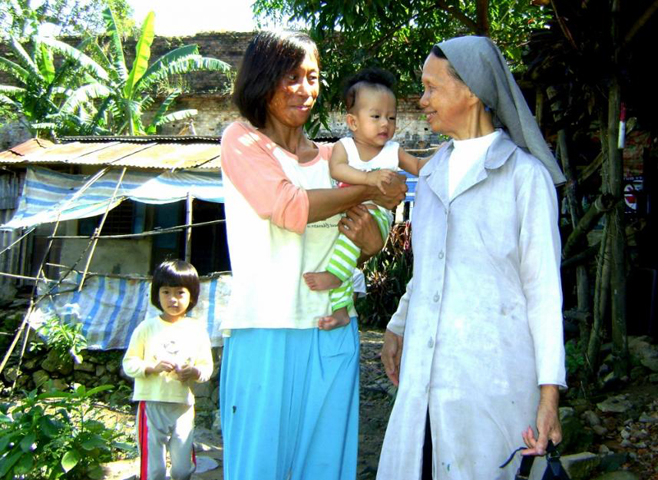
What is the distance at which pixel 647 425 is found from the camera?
15.3ft

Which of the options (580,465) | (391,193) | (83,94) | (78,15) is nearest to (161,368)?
(391,193)

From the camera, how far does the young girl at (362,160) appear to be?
2307 mm

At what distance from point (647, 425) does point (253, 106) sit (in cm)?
371

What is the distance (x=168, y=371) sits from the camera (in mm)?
3908

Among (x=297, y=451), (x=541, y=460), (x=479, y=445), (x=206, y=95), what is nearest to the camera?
(x=541, y=460)

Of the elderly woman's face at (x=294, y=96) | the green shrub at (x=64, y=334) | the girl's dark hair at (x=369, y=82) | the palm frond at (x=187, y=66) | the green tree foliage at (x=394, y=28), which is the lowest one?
the green shrub at (x=64, y=334)

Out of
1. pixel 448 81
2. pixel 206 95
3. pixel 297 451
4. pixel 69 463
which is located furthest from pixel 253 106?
pixel 206 95

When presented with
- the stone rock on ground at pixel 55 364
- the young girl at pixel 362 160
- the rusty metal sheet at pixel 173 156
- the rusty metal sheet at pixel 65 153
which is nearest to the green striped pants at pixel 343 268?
the young girl at pixel 362 160

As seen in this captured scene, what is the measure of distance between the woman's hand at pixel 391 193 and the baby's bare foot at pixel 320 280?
33 centimetres

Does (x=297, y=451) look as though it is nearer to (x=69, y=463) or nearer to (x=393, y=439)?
(x=393, y=439)

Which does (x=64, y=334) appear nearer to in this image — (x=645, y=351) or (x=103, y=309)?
(x=103, y=309)

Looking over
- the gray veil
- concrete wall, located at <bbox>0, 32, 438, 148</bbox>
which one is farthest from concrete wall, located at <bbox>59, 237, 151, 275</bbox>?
the gray veil

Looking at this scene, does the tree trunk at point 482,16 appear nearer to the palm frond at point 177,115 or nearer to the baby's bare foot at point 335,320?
the baby's bare foot at point 335,320

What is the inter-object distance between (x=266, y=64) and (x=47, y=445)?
2982mm
